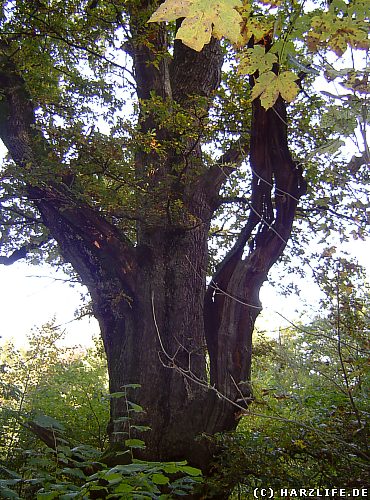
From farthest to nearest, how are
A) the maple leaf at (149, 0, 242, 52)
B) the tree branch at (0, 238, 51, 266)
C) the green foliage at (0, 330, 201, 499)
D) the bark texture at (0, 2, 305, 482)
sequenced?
the tree branch at (0, 238, 51, 266) < the bark texture at (0, 2, 305, 482) < the green foliage at (0, 330, 201, 499) < the maple leaf at (149, 0, 242, 52)

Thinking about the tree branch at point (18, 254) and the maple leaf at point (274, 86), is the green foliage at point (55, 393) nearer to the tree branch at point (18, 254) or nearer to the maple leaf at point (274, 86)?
the tree branch at point (18, 254)

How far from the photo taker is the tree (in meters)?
3.71

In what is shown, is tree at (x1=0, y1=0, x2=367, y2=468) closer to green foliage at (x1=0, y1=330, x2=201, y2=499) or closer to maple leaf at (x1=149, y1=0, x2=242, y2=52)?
green foliage at (x1=0, y1=330, x2=201, y2=499)

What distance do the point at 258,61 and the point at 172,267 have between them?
9.63 feet

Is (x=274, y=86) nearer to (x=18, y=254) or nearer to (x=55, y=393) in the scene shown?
(x=18, y=254)

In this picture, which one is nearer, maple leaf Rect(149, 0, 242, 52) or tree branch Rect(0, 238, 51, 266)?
maple leaf Rect(149, 0, 242, 52)

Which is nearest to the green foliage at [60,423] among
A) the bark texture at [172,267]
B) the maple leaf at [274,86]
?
the bark texture at [172,267]

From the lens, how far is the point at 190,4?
3.20 ft

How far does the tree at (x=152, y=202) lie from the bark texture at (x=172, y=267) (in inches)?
0.5

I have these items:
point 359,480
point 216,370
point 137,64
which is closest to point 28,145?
point 137,64

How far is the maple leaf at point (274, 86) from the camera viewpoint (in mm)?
1502

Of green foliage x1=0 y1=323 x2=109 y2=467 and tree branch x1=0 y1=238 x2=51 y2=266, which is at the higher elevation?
tree branch x1=0 y1=238 x2=51 y2=266

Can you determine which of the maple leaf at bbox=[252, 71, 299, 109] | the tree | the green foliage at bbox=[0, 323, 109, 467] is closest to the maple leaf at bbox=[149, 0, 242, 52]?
the maple leaf at bbox=[252, 71, 299, 109]

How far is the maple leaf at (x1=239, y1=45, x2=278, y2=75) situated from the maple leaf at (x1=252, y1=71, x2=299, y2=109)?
4cm
